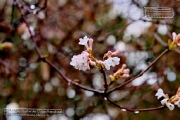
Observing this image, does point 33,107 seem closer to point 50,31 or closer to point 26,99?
point 26,99

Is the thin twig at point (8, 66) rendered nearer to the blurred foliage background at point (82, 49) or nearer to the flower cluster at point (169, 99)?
the blurred foliage background at point (82, 49)

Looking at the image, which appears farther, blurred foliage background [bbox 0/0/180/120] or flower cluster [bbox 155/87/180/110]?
blurred foliage background [bbox 0/0/180/120]

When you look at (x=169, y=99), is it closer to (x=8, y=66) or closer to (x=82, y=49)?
(x=82, y=49)

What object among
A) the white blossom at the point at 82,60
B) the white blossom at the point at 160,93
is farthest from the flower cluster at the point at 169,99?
the white blossom at the point at 82,60

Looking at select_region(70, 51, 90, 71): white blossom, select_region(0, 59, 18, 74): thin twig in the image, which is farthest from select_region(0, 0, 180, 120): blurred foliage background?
select_region(70, 51, 90, 71): white blossom

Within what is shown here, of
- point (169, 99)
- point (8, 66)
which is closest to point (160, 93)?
point (169, 99)

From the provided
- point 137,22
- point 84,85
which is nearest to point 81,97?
point 84,85

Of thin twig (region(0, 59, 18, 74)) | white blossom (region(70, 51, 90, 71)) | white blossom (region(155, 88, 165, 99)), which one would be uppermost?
thin twig (region(0, 59, 18, 74))

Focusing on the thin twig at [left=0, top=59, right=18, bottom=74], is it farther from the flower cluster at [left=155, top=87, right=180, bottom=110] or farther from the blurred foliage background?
the flower cluster at [left=155, top=87, right=180, bottom=110]
